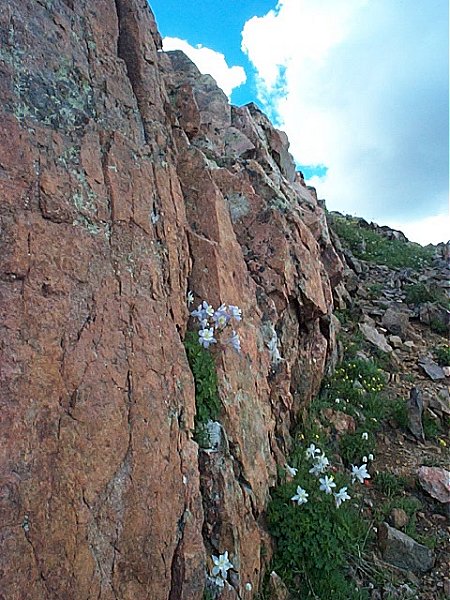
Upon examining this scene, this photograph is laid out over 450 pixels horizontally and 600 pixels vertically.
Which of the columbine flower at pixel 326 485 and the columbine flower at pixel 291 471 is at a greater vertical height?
the columbine flower at pixel 291 471

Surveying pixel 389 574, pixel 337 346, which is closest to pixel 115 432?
pixel 389 574

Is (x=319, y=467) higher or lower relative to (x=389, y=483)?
higher

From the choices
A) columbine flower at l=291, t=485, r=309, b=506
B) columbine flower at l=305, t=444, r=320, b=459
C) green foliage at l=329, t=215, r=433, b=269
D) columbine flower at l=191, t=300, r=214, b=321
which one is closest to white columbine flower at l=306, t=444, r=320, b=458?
columbine flower at l=305, t=444, r=320, b=459

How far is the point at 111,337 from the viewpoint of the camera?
3031mm

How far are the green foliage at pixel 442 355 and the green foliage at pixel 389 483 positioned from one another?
329 cm

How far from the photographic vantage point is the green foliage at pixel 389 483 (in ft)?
15.6

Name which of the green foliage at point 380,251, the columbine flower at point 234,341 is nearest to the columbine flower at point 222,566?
the columbine flower at point 234,341

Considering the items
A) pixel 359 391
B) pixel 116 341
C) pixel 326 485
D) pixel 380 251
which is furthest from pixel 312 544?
pixel 380 251

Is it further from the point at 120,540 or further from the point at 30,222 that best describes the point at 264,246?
the point at 120,540

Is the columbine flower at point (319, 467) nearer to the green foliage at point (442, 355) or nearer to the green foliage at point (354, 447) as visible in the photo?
the green foliage at point (354, 447)

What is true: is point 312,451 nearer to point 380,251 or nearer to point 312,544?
point 312,544

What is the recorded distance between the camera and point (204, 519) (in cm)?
322

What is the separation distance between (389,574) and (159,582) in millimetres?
2211

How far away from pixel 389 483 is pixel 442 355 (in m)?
3.65
